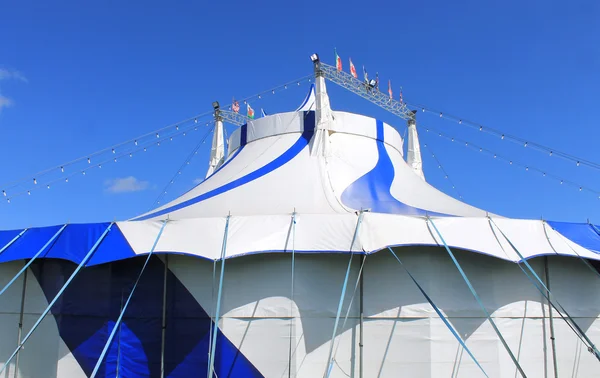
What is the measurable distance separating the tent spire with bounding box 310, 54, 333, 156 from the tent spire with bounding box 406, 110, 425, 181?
2.61 meters

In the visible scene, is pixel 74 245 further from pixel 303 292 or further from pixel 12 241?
pixel 303 292

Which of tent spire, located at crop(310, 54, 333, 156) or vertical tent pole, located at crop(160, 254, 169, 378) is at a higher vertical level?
tent spire, located at crop(310, 54, 333, 156)

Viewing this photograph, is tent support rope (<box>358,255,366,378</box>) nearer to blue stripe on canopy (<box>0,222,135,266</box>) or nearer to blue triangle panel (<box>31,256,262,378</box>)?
blue triangle panel (<box>31,256,262,378</box>)

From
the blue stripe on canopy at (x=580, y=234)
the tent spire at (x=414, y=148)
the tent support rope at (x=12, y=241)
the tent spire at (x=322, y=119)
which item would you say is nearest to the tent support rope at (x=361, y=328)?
the tent spire at (x=322, y=119)

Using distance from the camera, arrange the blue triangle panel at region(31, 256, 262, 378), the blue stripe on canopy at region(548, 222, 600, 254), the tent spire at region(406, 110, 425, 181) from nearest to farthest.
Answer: the blue triangle panel at region(31, 256, 262, 378) → the blue stripe on canopy at region(548, 222, 600, 254) → the tent spire at region(406, 110, 425, 181)

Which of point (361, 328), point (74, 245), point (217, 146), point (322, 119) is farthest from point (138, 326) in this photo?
point (217, 146)

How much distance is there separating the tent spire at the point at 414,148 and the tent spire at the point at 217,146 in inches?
137

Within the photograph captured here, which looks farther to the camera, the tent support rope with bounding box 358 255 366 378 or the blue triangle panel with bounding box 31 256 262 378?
the blue triangle panel with bounding box 31 256 262 378

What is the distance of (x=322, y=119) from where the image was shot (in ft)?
20.2

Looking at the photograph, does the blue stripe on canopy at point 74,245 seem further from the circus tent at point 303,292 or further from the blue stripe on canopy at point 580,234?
the blue stripe on canopy at point 580,234

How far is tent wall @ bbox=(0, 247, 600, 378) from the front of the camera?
4.48 meters

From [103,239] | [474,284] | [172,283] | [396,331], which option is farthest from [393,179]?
[103,239]

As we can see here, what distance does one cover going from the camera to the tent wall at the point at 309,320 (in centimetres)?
448

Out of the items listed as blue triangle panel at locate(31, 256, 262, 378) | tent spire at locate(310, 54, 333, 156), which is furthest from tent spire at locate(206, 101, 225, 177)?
blue triangle panel at locate(31, 256, 262, 378)
